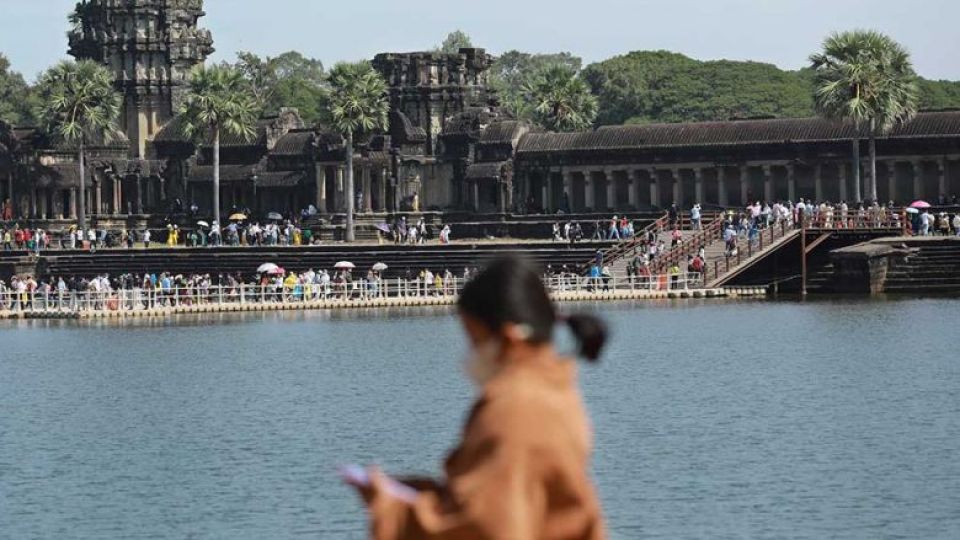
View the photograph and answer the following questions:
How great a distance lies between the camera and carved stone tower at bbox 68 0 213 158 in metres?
116

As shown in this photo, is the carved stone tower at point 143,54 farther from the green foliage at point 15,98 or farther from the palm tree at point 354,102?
the green foliage at point 15,98

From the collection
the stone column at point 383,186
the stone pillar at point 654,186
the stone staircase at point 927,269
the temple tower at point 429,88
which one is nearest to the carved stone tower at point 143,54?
the temple tower at point 429,88

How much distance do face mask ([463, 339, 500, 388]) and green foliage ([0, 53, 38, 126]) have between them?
153962 mm

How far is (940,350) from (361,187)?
164 feet

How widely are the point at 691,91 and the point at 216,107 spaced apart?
62406 mm

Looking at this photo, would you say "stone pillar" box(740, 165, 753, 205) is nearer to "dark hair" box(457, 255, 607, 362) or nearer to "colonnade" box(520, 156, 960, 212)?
"colonnade" box(520, 156, 960, 212)

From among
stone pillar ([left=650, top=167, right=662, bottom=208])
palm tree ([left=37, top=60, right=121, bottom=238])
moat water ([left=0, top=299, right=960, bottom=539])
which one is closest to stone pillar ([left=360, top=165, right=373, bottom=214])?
palm tree ([left=37, top=60, right=121, bottom=238])

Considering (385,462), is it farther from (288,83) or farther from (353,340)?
(288,83)

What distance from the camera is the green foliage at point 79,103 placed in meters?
103

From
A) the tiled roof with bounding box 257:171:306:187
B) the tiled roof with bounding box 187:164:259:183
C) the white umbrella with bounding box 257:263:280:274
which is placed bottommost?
the white umbrella with bounding box 257:263:280:274

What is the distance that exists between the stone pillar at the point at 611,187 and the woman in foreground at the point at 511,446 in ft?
299

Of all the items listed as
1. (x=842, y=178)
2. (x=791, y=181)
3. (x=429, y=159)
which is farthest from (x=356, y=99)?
(x=842, y=178)

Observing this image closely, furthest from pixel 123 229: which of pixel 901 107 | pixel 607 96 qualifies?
pixel 607 96

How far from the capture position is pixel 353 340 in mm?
65625
